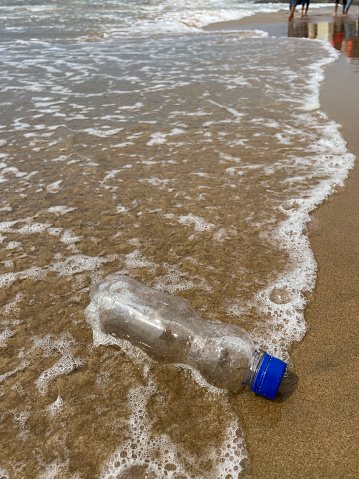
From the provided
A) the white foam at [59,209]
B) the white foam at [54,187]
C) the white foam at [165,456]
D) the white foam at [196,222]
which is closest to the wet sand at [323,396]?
the white foam at [165,456]

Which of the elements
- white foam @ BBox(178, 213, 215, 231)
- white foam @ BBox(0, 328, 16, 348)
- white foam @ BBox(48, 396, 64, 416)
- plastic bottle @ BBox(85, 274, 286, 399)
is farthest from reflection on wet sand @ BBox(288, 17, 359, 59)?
white foam @ BBox(48, 396, 64, 416)

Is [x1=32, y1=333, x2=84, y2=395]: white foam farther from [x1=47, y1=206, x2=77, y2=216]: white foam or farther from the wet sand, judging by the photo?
[x1=47, y1=206, x2=77, y2=216]: white foam

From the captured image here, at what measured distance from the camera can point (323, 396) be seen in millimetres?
1457

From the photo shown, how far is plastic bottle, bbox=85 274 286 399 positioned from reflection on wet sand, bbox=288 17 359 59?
707 cm

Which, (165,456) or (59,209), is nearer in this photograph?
(165,456)

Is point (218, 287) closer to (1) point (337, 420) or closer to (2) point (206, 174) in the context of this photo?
(1) point (337, 420)

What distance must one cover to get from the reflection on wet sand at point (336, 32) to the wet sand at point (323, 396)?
6448 mm

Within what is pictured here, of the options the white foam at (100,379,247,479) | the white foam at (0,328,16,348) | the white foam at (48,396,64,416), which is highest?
the white foam at (0,328,16,348)

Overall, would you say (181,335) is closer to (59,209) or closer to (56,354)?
(56,354)

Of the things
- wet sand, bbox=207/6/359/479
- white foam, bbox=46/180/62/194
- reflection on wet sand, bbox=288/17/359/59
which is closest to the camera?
wet sand, bbox=207/6/359/479

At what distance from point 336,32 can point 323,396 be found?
437 inches

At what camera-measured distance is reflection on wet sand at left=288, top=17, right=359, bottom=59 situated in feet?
26.4

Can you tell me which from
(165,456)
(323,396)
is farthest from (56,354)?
(323,396)

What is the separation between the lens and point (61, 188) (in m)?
3.03
